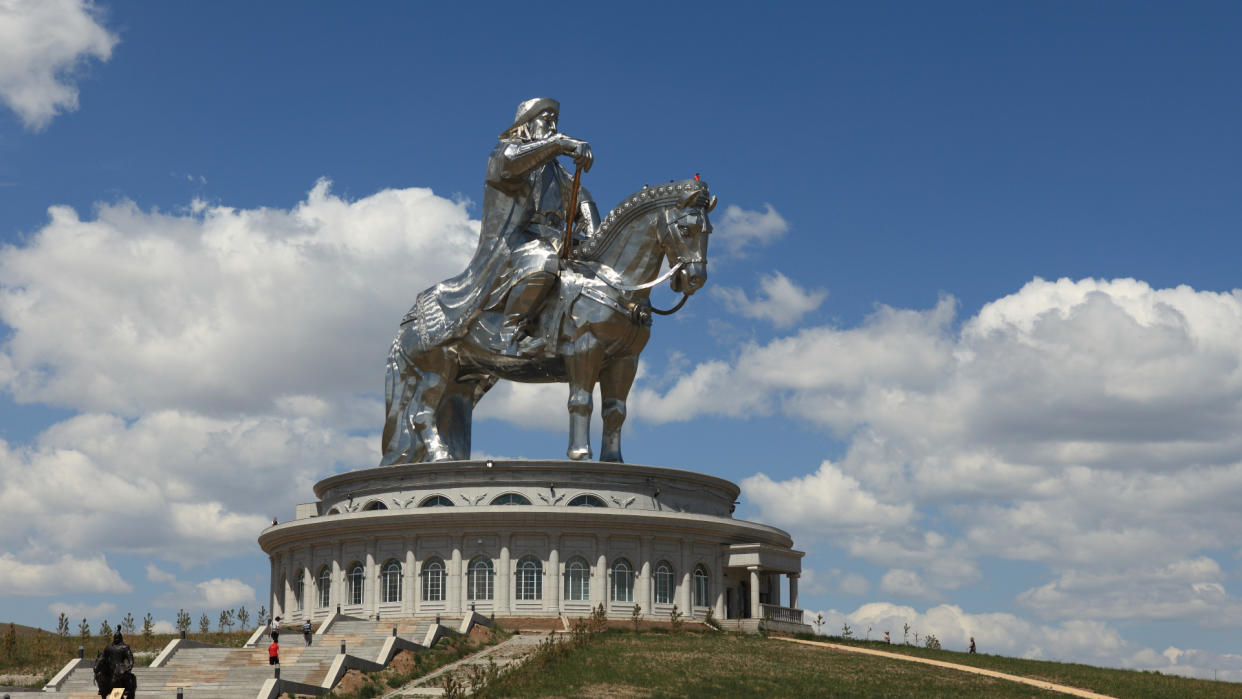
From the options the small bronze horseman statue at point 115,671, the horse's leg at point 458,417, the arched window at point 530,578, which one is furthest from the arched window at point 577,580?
the small bronze horseman statue at point 115,671

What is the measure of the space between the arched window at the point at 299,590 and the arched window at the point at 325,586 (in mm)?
1088

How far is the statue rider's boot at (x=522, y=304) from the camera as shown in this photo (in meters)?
48.9

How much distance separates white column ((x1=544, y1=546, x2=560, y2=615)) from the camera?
152 ft

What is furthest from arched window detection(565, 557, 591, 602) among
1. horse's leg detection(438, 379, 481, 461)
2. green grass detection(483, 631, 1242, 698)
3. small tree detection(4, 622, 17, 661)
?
small tree detection(4, 622, 17, 661)

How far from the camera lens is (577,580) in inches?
1857

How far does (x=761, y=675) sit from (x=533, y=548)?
13.3 meters

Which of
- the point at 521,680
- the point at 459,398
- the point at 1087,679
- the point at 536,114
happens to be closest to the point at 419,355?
the point at 459,398

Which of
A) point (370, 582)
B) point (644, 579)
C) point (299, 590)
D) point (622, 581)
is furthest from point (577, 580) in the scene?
point (299, 590)

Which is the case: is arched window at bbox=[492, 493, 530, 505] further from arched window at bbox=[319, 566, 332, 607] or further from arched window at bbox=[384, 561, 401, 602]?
arched window at bbox=[319, 566, 332, 607]

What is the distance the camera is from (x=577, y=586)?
47094mm

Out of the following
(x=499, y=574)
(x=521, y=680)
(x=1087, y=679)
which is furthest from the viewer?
(x=499, y=574)

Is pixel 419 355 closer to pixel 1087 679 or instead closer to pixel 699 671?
pixel 699 671

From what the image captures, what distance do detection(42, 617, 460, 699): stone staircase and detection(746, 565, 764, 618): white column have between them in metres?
12.2

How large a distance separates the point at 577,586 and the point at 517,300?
32.4 feet
